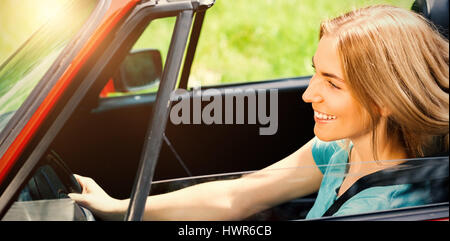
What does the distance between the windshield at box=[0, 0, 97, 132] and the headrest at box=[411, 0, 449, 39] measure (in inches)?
38.1

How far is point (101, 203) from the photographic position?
66.5 inches

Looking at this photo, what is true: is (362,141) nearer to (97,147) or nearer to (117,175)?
(117,175)

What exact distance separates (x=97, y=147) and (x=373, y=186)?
155cm

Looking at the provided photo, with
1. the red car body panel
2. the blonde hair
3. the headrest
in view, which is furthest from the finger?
the headrest

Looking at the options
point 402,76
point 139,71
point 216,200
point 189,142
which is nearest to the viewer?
point 402,76

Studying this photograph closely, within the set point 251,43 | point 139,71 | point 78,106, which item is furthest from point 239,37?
point 78,106

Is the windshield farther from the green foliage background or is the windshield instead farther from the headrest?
the green foliage background

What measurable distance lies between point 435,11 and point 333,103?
1.54 feet

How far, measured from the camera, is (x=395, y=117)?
5.12ft

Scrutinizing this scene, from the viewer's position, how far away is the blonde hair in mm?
1546

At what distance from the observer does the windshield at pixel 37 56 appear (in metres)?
1.54

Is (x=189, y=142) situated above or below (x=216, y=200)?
above

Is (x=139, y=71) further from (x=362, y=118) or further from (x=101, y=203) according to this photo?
(x=362, y=118)

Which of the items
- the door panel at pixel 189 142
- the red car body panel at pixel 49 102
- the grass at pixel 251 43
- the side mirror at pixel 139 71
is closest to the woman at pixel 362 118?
the red car body panel at pixel 49 102
